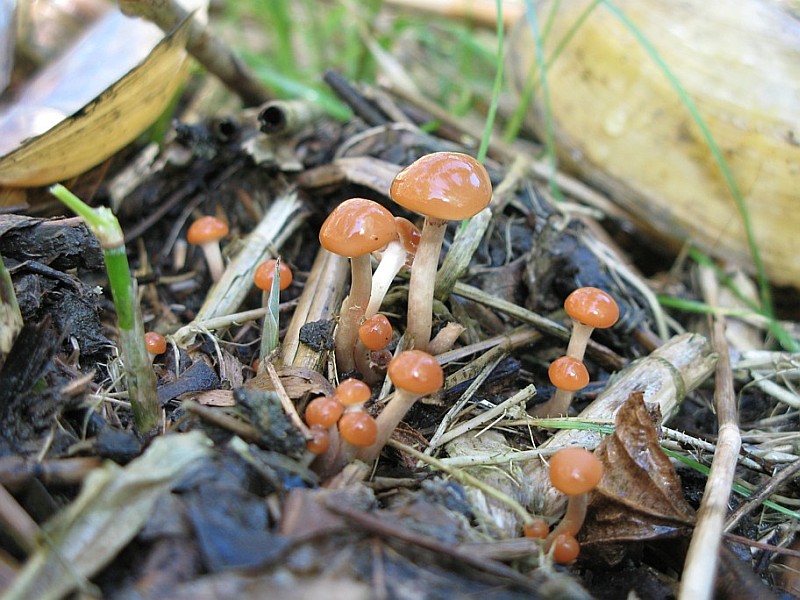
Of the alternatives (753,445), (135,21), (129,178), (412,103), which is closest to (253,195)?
(129,178)

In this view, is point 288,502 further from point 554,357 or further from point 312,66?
point 312,66

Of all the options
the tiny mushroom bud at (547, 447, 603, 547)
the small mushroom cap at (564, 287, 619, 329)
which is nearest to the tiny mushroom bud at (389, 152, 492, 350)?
the small mushroom cap at (564, 287, 619, 329)

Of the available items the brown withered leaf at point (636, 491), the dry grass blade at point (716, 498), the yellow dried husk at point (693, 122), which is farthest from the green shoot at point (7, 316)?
the yellow dried husk at point (693, 122)

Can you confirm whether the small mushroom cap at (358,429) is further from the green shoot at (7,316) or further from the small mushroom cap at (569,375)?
the green shoot at (7,316)

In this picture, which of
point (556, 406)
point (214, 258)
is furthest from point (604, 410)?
point (214, 258)

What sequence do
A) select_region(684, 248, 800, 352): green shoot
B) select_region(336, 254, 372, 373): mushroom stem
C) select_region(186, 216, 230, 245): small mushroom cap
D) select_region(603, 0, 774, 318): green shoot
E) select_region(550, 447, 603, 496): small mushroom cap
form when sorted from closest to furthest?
select_region(550, 447, 603, 496): small mushroom cap < select_region(336, 254, 372, 373): mushroom stem < select_region(186, 216, 230, 245): small mushroom cap < select_region(684, 248, 800, 352): green shoot < select_region(603, 0, 774, 318): green shoot

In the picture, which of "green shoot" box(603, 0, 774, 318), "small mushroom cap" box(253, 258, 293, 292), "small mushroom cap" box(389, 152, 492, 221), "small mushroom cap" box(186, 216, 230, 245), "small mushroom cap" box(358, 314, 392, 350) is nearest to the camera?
"small mushroom cap" box(389, 152, 492, 221)

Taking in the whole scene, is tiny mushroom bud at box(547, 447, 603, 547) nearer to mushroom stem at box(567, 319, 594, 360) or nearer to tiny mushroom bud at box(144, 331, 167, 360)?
mushroom stem at box(567, 319, 594, 360)
